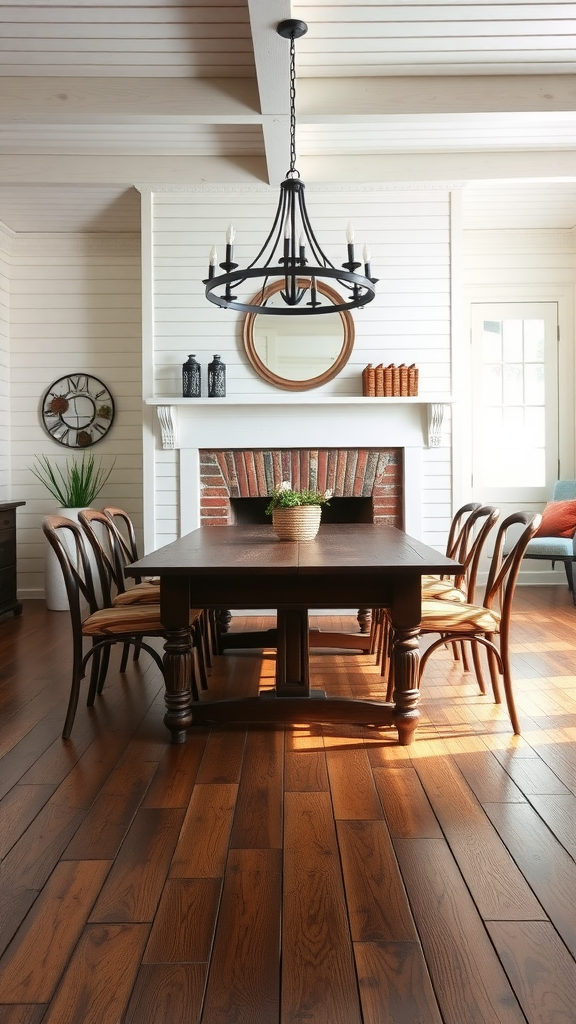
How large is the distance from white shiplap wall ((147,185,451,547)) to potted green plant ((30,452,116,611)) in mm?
1145

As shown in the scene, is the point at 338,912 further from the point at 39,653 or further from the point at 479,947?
the point at 39,653

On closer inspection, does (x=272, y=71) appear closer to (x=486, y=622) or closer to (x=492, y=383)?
(x=486, y=622)

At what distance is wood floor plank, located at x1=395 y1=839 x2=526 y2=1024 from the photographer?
1.41 metres

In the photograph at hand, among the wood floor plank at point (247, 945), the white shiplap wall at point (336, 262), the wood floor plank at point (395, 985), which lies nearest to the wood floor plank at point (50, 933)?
the wood floor plank at point (247, 945)

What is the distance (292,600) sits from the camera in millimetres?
2881

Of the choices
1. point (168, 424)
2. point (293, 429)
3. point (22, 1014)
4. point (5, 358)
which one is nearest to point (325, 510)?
point (293, 429)

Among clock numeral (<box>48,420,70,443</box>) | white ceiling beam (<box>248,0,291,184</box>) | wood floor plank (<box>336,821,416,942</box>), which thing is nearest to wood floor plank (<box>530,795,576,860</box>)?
wood floor plank (<box>336,821,416,942</box>)

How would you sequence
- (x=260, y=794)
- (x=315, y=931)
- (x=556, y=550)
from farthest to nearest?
1. (x=556, y=550)
2. (x=260, y=794)
3. (x=315, y=931)

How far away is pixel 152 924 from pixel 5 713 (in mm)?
1845

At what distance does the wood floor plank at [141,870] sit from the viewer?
174 cm

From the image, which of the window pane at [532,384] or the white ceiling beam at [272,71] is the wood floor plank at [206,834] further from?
the window pane at [532,384]

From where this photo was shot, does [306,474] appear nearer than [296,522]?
No

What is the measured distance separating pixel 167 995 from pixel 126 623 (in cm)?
168

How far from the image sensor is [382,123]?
417cm
